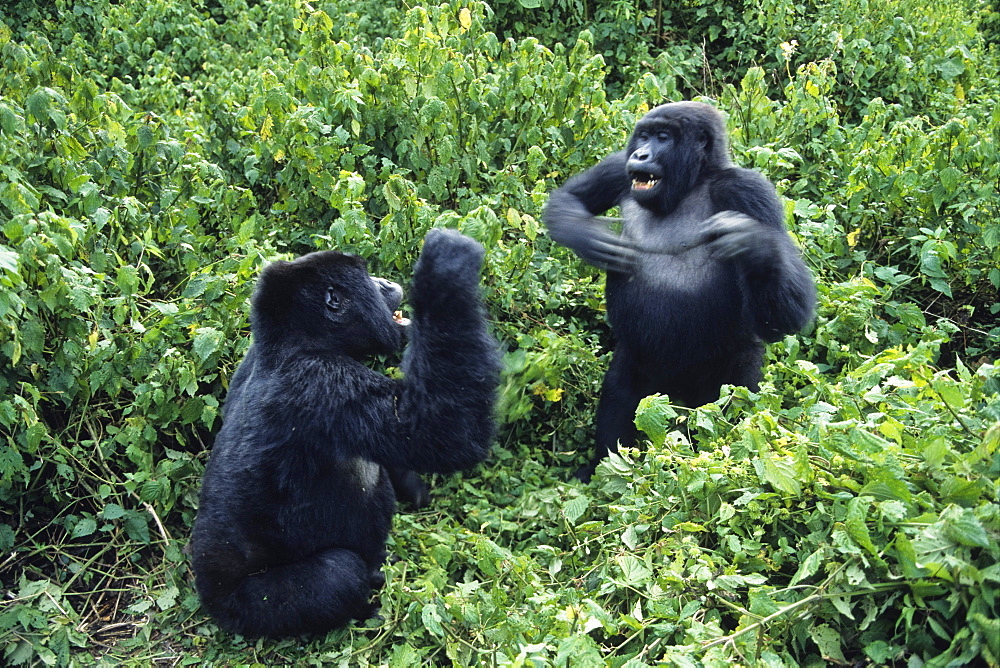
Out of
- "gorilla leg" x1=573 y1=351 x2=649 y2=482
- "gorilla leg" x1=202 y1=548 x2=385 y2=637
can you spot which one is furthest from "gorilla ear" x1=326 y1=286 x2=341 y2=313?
"gorilla leg" x1=573 y1=351 x2=649 y2=482

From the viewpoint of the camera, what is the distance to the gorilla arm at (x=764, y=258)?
3.74 m

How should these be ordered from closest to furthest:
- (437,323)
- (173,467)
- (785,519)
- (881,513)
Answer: (881,513) < (785,519) < (437,323) < (173,467)

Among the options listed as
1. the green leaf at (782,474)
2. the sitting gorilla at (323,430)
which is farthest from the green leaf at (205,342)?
the green leaf at (782,474)

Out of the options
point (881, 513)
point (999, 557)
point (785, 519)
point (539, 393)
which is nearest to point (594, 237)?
point (539, 393)

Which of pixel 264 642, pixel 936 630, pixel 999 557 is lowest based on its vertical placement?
pixel 264 642

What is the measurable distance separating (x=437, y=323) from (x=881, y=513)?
5.50 ft

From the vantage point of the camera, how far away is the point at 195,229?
15.6 ft

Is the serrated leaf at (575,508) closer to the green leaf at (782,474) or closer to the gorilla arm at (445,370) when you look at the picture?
the gorilla arm at (445,370)

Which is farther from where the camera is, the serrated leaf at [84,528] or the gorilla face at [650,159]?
the gorilla face at [650,159]

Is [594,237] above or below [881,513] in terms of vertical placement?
above

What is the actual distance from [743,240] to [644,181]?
66 cm

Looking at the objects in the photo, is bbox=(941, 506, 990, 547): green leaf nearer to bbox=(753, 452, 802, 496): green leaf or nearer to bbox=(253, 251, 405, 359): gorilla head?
bbox=(753, 452, 802, 496): green leaf

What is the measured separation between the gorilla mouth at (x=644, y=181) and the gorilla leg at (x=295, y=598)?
208 centimetres

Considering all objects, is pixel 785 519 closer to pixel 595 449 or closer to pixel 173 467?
pixel 595 449
